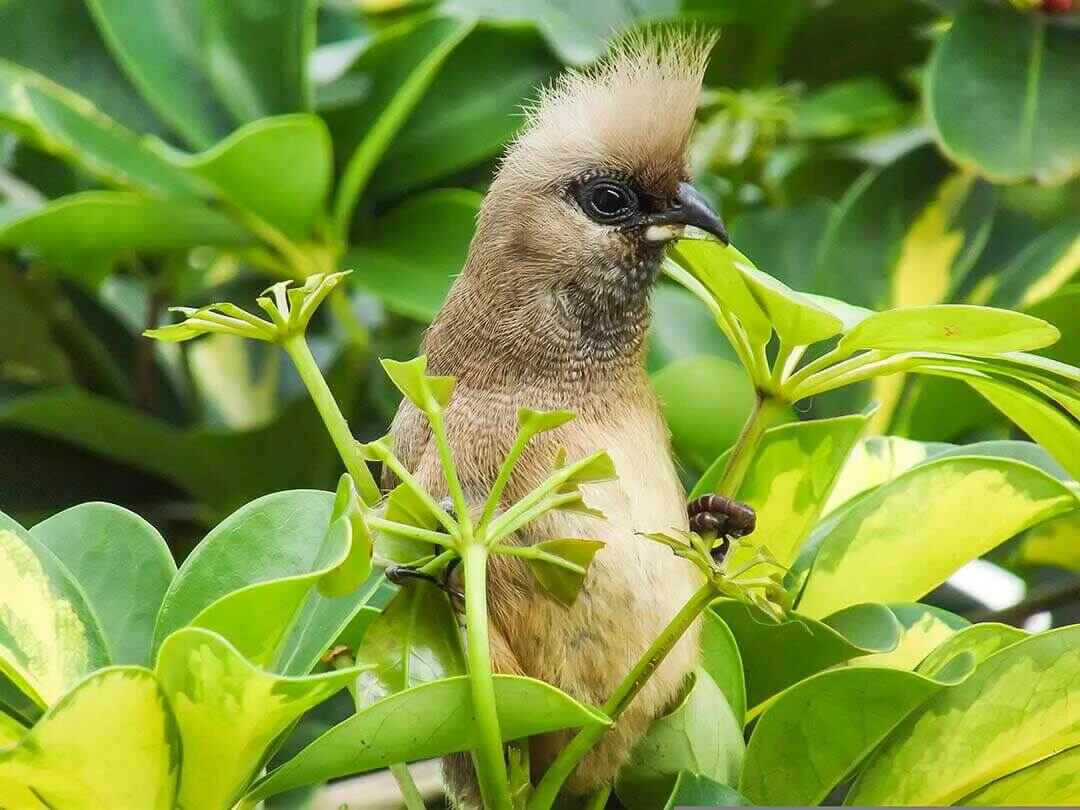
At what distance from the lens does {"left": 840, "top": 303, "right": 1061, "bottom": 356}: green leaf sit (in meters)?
0.92

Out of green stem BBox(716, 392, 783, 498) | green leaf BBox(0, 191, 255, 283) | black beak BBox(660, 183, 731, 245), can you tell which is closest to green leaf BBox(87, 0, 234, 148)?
green leaf BBox(0, 191, 255, 283)

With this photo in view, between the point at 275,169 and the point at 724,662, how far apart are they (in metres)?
0.96

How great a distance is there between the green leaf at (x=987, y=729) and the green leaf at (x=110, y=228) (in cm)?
125

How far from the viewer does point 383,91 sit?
7.11 ft

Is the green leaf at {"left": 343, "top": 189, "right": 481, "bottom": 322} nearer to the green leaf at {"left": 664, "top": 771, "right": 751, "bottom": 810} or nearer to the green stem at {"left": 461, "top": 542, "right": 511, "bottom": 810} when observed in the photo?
the green leaf at {"left": 664, "top": 771, "right": 751, "bottom": 810}

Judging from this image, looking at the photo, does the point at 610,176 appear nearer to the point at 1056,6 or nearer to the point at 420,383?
the point at 420,383

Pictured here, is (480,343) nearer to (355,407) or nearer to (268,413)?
(355,407)

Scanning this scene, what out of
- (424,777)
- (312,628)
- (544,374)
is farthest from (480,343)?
(424,777)

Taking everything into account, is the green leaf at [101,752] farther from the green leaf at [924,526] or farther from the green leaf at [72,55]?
the green leaf at [72,55]

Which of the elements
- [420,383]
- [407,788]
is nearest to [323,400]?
[420,383]

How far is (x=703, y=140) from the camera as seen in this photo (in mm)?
2104

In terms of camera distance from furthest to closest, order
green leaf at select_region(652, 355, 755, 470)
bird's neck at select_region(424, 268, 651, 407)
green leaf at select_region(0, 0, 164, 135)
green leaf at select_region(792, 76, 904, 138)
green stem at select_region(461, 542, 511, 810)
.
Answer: green leaf at select_region(792, 76, 904, 138), green leaf at select_region(0, 0, 164, 135), green leaf at select_region(652, 355, 755, 470), bird's neck at select_region(424, 268, 651, 407), green stem at select_region(461, 542, 511, 810)

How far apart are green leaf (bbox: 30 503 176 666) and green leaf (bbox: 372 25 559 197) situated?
1.12 meters

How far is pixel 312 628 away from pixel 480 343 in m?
0.33
